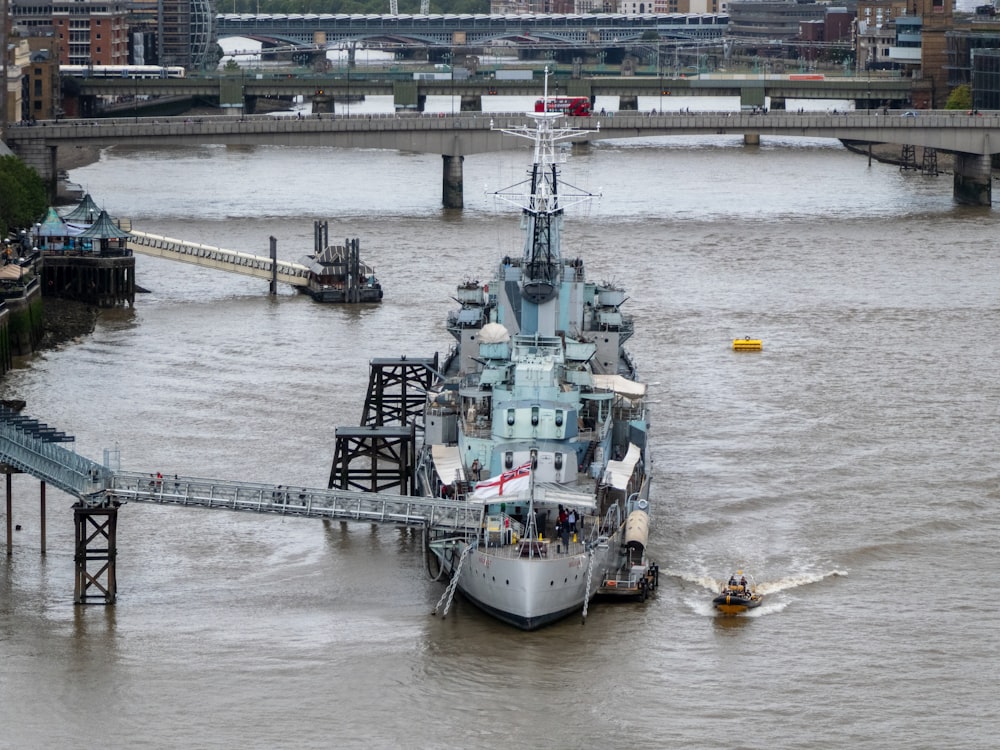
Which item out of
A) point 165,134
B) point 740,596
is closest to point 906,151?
point 165,134

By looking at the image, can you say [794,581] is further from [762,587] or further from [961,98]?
[961,98]

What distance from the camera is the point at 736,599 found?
33.8 meters

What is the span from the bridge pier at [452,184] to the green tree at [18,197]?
1577 centimetres

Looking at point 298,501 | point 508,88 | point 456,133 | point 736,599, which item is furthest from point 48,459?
point 508,88

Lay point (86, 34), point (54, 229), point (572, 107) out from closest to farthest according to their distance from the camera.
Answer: point (54, 229) → point (572, 107) → point (86, 34)

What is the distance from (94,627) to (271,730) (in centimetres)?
444

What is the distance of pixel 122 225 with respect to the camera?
6762cm

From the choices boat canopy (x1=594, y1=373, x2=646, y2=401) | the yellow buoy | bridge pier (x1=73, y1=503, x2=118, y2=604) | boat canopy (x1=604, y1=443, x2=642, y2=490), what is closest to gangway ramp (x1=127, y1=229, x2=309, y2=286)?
the yellow buoy

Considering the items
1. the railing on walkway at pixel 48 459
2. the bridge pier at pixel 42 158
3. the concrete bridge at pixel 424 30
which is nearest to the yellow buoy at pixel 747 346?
the railing on walkway at pixel 48 459

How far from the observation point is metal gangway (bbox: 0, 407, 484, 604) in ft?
111

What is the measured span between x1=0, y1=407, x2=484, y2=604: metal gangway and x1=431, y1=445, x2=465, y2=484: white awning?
109 cm

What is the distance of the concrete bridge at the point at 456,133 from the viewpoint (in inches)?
3280

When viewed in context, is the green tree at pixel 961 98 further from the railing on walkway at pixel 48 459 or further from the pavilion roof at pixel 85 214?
the railing on walkway at pixel 48 459

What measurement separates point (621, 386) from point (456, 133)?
45782mm
